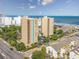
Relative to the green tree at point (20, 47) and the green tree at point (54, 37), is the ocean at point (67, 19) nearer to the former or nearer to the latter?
the green tree at point (54, 37)

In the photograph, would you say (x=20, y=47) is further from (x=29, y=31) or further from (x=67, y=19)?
(x=67, y=19)

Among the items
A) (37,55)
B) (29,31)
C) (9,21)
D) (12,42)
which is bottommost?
(37,55)

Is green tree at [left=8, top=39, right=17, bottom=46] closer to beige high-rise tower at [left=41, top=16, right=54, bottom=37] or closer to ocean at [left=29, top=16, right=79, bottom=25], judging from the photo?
beige high-rise tower at [left=41, top=16, right=54, bottom=37]

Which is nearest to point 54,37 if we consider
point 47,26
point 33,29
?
point 47,26

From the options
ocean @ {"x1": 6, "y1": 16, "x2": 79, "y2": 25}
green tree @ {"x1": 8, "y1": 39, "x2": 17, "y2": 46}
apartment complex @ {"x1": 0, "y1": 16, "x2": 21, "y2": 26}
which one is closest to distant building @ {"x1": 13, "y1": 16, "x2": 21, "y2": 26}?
apartment complex @ {"x1": 0, "y1": 16, "x2": 21, "y2": 26}

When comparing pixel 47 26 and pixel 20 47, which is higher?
pixel 47 26

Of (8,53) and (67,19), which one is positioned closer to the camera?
(8,53)

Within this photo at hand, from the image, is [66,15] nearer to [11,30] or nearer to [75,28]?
[75,28]
